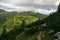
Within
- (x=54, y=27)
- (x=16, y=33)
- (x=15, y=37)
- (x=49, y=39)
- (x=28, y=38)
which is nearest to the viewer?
(x=49, y=39)

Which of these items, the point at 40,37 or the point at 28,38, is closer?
the point at 40,37

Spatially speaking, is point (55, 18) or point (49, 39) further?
point (55, 18)

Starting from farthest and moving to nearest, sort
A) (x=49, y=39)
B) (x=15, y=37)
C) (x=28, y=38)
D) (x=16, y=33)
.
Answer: (x=16, y=33)
(x=15, y=37)
(x=28, y=38)
(x=49, y=39)

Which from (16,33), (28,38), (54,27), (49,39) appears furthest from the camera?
(16,33)

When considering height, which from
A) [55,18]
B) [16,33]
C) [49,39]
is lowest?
[16,33]

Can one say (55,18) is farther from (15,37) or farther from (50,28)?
(15,37)

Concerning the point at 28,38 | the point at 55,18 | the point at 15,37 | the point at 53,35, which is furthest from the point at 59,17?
the point at 15,37

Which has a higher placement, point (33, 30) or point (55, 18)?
point (55, 18)

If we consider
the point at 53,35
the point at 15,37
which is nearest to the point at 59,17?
the point at 53,35

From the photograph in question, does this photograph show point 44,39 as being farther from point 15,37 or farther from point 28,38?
point 15,37
